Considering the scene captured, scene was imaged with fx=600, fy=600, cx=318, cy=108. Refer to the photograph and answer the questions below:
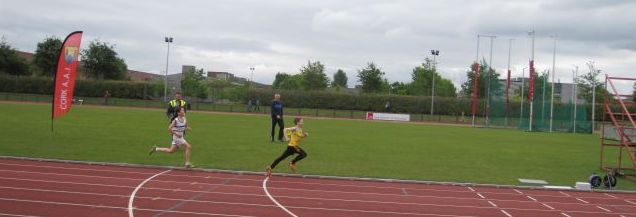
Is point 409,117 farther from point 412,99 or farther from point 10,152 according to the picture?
point 10,152

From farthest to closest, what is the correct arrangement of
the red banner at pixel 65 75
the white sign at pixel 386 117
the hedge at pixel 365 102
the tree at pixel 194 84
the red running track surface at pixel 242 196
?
the tree at pixel 194 84 < the hedge at pixel 365 102 < the white sign at pixel 386 117 < the red banner at pixel 65 75 < the red running track surface at pixel 242 196

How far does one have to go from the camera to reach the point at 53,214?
8789mm

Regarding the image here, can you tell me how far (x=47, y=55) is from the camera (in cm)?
7888

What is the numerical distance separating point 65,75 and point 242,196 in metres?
11.4

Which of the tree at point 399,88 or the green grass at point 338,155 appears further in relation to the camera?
the tree at point 399,88

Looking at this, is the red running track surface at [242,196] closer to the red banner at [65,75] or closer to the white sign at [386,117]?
the red banner at [65,75]

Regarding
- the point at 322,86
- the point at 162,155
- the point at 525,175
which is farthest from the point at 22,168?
the point at 322,86

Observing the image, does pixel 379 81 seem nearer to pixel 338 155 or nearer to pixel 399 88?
pixel 399 88

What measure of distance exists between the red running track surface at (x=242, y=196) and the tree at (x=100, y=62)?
2756 inches

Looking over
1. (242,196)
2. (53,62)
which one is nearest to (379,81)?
(53,62)

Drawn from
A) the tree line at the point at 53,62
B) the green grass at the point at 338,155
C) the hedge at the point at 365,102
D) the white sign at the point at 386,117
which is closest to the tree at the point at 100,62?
the tree line at the point at 53,62

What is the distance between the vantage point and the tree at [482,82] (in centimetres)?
4900

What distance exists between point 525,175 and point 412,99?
5590 centimetres

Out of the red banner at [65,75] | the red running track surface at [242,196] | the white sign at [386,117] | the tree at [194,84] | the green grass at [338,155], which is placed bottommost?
the red running track surface at [242,196]
